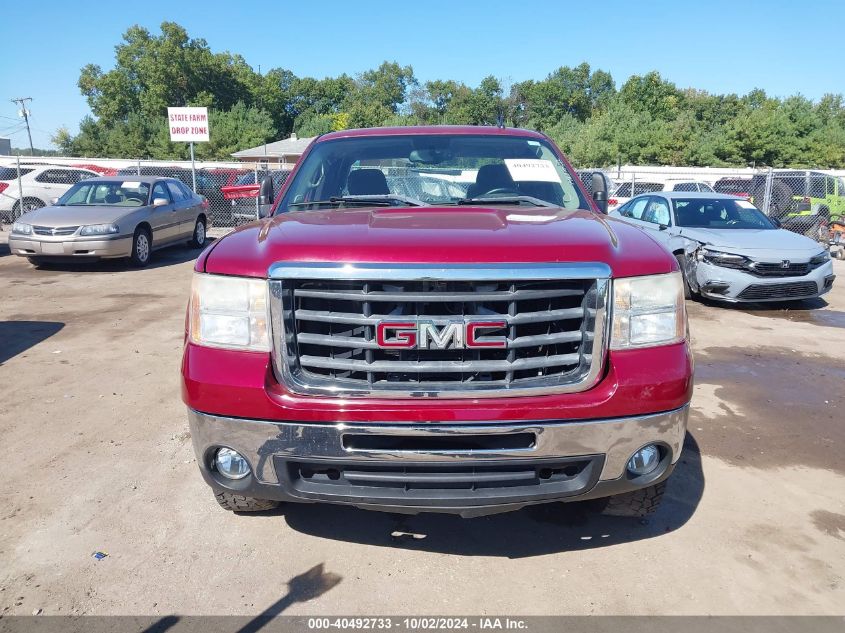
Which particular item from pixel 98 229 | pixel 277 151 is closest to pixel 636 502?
pixel 98 229

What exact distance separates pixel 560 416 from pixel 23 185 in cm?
1811

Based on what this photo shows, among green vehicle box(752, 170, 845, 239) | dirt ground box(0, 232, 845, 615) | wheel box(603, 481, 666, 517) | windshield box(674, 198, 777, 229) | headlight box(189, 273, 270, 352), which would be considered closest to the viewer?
headlight box(189, 273, 270, 352)

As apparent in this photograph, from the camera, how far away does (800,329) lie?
24.8 feet

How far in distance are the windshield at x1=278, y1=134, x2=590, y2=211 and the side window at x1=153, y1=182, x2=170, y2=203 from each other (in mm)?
9593

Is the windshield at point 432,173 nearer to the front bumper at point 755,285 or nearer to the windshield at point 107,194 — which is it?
the front bumper at point 755,285

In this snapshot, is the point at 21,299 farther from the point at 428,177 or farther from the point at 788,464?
the point at 788,464

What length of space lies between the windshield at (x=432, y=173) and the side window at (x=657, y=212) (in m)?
6.38

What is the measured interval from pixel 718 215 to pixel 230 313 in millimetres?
8955

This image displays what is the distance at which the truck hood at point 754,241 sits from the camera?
836cm

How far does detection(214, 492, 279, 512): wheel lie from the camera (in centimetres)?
296

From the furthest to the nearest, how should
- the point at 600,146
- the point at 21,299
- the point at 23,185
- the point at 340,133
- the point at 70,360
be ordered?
1. the point at 600,146
2. the point at 23,185
3. the point at 21,299
4. the point at 70,360
5. the point at 340,133

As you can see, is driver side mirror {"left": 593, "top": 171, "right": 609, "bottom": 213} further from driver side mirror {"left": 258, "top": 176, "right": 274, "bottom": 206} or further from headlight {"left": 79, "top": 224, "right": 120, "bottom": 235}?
headlight {"left": 79, "top": 224, "right": 120, "bottom": 235}

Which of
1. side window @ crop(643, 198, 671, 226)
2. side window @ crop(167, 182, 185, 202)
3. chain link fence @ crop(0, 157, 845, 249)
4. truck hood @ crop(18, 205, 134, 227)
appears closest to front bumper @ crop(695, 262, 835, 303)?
side window @ crop(643, 198, 671, 226)

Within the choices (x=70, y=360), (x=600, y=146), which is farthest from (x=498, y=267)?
(x=600, y=146)
